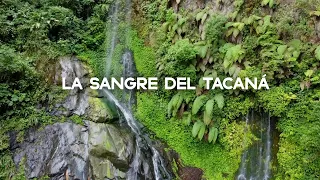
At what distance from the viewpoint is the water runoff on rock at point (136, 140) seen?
8047mm

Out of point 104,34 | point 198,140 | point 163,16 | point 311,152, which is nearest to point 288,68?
point 311,152

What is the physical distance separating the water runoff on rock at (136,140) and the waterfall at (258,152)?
7.38ft

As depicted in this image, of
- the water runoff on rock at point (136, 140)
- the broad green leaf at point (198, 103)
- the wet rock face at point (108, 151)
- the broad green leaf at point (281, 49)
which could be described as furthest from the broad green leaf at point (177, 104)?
the broad green leaf at point (281, 49)

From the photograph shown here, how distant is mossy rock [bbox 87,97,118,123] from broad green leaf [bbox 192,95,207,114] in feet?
8.56

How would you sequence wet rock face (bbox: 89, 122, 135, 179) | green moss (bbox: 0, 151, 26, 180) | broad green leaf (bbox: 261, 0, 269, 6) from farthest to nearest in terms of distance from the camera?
1. broad green leaf (bbox: 261, 0, 269, 6)
2. wet rock face (bbox: 89, 122, 135, 179)
3. green moss (bbox: 0, 151, 26, 180)

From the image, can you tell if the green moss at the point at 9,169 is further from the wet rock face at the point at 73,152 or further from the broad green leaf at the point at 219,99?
the broad green leaf at the point at 219,99

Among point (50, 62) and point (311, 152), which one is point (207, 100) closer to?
point (311, 152)

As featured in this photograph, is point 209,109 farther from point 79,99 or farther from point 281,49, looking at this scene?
point 79,99

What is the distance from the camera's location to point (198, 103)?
8.45 metres

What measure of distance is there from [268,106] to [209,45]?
2690 millimetres

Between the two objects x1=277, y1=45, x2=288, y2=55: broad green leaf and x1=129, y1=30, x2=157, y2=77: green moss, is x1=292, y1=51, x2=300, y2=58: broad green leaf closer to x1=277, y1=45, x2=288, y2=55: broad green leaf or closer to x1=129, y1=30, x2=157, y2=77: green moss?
x1=277, y1=45, x2=288, y2=55: broad green leaf

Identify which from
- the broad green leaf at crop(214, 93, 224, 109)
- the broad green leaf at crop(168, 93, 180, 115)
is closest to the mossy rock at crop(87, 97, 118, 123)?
the broad green leaf at crop(168, 93, 180, 115)

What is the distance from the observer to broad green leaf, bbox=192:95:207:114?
8430mm

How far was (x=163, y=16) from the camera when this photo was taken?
11227 mm
